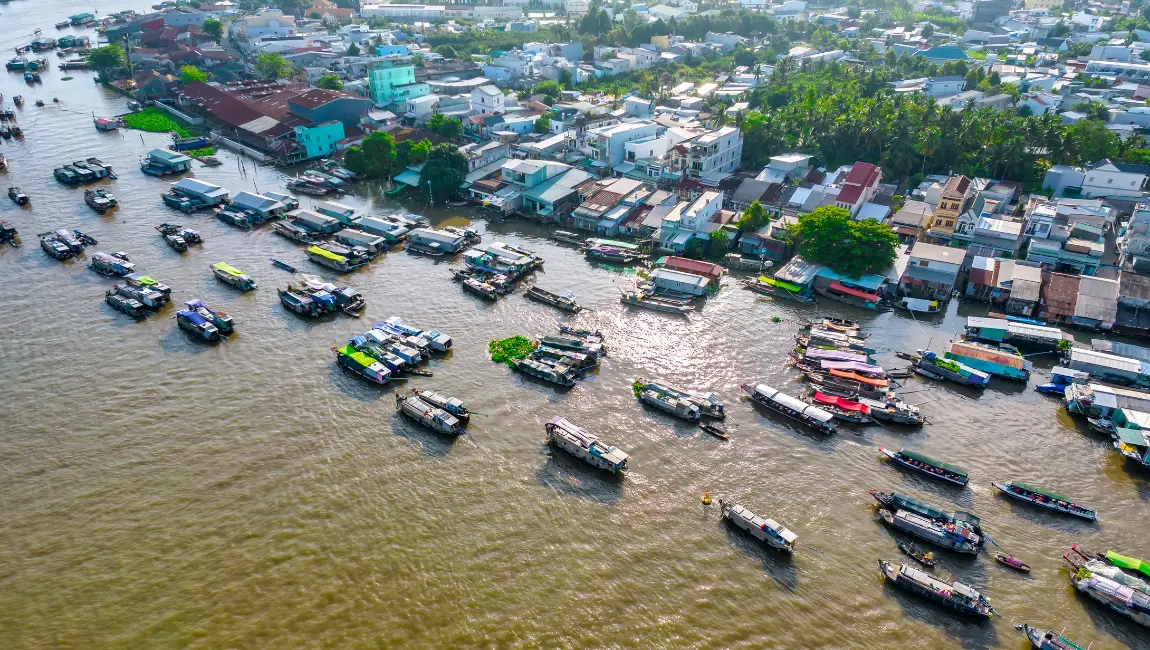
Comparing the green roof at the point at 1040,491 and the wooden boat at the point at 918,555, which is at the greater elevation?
the green roof at the point at 1040,491

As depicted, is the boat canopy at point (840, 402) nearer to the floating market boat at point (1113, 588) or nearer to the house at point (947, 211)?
the floating market boat at point (1113, 588)

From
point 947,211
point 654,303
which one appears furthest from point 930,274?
point 654,303

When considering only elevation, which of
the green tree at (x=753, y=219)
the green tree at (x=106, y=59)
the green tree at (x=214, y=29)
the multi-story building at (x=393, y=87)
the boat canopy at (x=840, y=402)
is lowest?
the boat canopy at (x=840, y=402)

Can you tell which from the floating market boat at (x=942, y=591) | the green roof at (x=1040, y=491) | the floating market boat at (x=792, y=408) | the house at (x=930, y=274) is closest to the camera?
the floating market boat at (x=942, y=591)

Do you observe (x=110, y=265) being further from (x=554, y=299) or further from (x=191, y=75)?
(x=191, y=75)

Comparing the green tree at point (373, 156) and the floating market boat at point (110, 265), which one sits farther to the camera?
the green tree at point (373, 156)

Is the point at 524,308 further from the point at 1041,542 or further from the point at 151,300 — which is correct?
the point at 1041,542

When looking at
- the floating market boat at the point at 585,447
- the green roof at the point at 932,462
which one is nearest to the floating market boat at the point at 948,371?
the green roof at the point at 932,462
